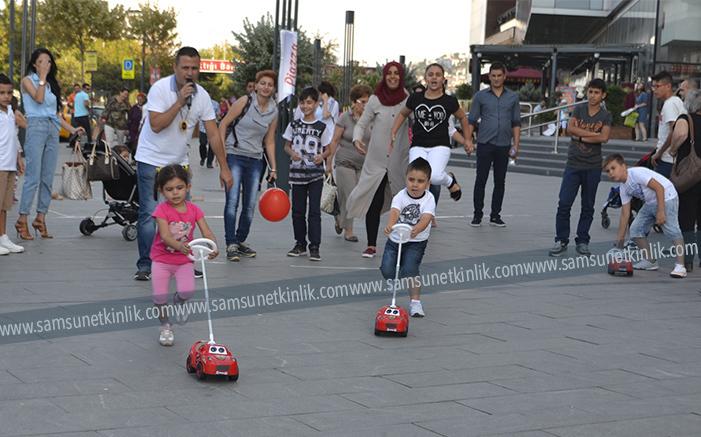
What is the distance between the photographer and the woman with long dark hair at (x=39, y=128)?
35.6 feet

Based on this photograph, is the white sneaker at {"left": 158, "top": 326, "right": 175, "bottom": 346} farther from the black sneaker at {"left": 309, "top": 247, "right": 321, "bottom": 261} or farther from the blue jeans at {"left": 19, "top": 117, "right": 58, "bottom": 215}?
the blue jeans at {"left": 19, "top": 117, "right": 58, "bottom": 215}

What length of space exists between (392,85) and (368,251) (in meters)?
1.65

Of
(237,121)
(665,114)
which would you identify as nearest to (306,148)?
(237,121)

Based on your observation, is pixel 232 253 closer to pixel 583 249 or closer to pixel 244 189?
pixel 244 189

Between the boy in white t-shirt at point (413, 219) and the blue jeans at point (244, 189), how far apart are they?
2.77 metres

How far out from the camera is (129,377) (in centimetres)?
574

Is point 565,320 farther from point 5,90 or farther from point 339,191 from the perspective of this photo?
point 5,90

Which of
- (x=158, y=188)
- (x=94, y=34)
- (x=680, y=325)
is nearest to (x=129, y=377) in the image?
(x=158, y=188)

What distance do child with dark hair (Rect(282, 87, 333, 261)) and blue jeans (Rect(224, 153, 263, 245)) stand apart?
1.24ft

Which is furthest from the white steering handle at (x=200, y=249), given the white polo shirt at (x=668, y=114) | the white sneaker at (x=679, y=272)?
the white polo shirt at (x=668, y=114)

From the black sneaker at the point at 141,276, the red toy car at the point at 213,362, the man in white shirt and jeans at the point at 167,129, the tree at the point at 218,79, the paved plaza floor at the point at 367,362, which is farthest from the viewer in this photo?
A: the tree at the point at 218,79

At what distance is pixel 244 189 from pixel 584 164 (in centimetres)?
344

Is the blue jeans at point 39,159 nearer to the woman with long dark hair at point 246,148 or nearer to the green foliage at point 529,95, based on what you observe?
the woman with long dark hair at point 246,148

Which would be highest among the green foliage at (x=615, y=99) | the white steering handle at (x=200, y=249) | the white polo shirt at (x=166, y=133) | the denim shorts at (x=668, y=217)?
the green foliage at (x=615, y=99)
